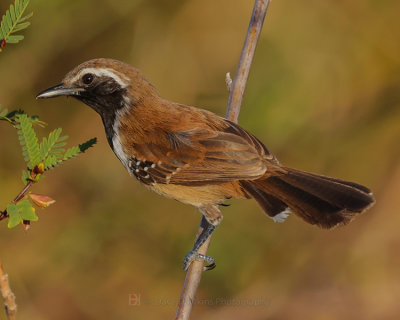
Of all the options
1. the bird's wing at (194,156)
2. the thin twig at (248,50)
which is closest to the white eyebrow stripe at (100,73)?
the bird's wing at (194,156)

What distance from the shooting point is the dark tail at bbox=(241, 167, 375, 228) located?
406 centimetres

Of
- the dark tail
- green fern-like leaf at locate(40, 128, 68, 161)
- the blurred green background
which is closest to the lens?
green fern-like leaf at locate(40, 128, 68, 161)

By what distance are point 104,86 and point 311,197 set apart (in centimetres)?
177

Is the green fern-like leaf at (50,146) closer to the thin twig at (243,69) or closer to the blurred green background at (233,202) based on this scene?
the thin twig at (243,69)

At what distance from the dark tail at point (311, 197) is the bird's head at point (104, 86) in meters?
1.13

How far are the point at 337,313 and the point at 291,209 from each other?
2.54 meters

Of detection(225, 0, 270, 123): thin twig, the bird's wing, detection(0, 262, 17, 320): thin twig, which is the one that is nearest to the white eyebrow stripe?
the bird's wing

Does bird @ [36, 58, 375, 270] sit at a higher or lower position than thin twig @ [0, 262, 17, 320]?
higher

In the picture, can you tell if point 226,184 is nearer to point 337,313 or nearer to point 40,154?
point 40,154

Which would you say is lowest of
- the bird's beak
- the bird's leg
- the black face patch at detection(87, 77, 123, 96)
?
the bird's leg

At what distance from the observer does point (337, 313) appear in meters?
6.27

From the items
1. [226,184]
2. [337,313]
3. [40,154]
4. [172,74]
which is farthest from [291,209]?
[172,74]

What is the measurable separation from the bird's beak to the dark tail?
1455 mm

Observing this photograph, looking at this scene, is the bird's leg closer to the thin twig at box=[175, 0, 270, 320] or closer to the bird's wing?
the thin twig at box=[175, 0, 270, 320]
